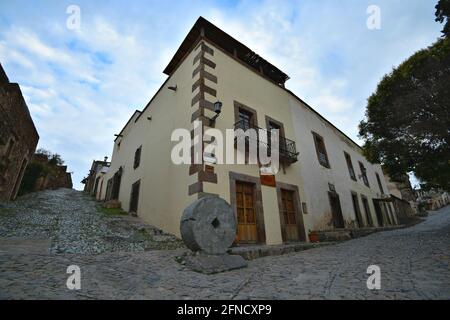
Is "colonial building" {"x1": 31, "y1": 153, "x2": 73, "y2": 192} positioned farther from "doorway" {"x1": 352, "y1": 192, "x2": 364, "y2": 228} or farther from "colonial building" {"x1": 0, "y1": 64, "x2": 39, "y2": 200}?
"doorway" {"x1": 352, "y1": 192, "x2": 364, "y2": 228}

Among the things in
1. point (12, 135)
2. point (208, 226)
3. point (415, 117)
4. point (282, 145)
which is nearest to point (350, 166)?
point (415, 117)

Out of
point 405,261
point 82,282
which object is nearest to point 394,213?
point 405,261

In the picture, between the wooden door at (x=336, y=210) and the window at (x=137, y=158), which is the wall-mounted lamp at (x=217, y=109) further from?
the wooden door at (x=336, y=210)

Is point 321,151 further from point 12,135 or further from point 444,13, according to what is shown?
point 12,135

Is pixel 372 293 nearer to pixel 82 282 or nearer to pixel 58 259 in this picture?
pixel 82 282

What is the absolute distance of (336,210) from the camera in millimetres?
10898

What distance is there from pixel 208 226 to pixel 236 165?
3021 millimetres

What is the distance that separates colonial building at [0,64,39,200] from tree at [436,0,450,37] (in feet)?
42.7

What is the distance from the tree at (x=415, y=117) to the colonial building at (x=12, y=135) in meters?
13.3

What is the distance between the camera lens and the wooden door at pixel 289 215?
7.76m

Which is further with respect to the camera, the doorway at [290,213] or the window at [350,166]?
the window at [350,166]

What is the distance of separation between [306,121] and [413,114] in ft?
16.3

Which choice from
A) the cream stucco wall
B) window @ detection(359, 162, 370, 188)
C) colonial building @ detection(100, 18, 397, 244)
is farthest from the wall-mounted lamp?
window @ detection(359, 162, 370, 188)

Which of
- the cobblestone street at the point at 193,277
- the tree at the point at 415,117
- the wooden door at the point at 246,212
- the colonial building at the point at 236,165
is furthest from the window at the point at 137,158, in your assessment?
the tree at the point at 415,117
